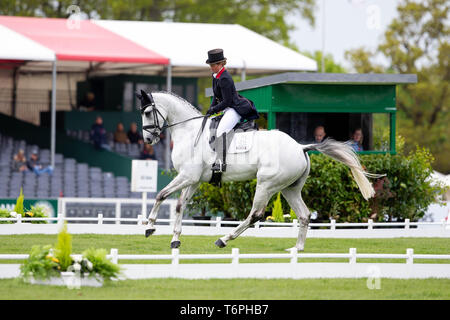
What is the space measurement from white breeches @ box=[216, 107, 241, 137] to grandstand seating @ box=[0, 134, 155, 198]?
1484 cm

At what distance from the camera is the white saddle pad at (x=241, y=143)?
12156mm

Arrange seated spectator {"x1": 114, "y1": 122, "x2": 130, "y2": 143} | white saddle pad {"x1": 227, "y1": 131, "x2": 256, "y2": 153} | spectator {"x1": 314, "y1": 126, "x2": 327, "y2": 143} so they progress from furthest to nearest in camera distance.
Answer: seated spectator {"x1": 114, "y1": 122, "x2": 130, "y2": 143}, spectator {"x1": 314, "y1": 126, "x2": 327, "y2": 143}, white saddle pad {"x1": 227, "y1": 131, "x2": 256, "y2": 153}

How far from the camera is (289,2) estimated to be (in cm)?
5638

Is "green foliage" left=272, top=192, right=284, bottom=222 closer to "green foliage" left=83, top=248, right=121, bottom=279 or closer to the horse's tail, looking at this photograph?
the horse's tail

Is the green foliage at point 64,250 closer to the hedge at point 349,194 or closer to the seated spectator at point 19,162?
the hedge at point 349,194

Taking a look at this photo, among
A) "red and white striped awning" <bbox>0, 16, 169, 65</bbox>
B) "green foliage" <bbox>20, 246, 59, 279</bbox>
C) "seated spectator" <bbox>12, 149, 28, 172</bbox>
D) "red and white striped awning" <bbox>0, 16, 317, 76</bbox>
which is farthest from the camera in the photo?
"red and white striped awning" <bbox>0, 16, 317, 76</bbox>

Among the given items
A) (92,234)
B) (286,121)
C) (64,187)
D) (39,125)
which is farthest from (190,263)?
(39,125)

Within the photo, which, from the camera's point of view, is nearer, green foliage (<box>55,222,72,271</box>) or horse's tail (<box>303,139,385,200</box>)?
green foliage (<box>55,222,72,271</box>)

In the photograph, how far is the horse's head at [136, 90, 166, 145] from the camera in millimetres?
12234

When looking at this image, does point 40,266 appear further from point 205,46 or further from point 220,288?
point 205,46

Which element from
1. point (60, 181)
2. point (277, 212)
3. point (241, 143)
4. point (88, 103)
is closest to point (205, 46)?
point (88, 103)

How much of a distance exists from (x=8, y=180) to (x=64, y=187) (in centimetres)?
183

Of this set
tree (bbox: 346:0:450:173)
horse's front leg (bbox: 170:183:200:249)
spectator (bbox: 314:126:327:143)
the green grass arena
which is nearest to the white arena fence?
the green grass arena

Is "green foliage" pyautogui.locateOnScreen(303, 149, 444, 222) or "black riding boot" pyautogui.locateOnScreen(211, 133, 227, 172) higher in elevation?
"black riding boot" pyautogui.locateOnScreen(211, 133, 227, 172)
